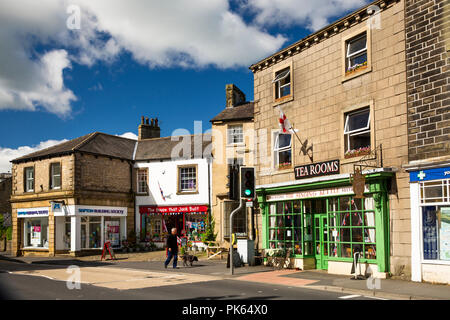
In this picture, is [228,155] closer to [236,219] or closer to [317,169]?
[236,219]

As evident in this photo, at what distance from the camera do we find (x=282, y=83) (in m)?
19.4

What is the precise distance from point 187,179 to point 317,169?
1539cm

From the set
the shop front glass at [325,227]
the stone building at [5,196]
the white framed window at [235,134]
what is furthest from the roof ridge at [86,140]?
the stone building at [5,196]

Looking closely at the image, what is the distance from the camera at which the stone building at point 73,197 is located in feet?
93.5

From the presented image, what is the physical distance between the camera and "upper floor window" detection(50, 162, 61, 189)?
29.7m

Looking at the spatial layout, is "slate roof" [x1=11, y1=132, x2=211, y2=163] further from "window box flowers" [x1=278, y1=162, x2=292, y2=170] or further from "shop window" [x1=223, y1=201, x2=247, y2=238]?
"window box flowers" [x1=278, y1=162, x2=292, y2=170]

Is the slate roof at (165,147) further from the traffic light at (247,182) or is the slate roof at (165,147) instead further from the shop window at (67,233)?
the traffic light at (247,182)

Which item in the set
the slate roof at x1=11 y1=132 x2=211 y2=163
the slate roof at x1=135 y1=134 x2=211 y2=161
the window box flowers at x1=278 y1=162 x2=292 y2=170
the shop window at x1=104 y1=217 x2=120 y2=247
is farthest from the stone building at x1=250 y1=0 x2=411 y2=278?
the shop window at x1=104 y1=217 x2=120 y2=247

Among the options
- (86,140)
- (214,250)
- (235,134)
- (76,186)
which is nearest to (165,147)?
(86,140)

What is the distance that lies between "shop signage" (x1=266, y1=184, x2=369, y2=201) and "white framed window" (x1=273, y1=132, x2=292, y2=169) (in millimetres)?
1285

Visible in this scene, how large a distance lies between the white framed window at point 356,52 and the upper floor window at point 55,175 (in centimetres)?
2080
